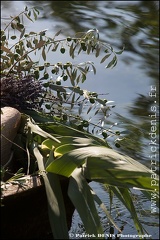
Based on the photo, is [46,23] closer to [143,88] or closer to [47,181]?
[143,88]

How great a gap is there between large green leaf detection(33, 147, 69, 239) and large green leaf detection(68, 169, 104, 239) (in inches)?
1.3

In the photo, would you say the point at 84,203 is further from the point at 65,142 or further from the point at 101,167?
the point at 65,142

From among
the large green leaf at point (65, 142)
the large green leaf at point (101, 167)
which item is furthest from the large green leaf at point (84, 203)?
the large green leaf at point (65, 142)

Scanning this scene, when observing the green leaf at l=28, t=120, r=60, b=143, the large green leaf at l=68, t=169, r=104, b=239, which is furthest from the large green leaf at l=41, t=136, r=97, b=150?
the large green leaf at l=68, t=169, r=104, b=239

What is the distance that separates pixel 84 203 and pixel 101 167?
0.09m

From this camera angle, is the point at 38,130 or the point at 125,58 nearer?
the point at 38,130

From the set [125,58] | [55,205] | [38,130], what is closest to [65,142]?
[38,130]

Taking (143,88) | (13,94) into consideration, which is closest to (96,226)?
(13,94)

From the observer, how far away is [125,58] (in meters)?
2.97

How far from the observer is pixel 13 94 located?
1.40 meters

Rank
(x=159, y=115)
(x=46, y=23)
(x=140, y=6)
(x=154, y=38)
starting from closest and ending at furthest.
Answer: (x=159, y=115)
(x=154, y=38)
(x=46, y=23)
(x=140, y=6)

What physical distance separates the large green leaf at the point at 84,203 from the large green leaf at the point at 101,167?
0.07 ft

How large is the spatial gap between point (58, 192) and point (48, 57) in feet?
5.36

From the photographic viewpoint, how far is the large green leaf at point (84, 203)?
3.56ft
